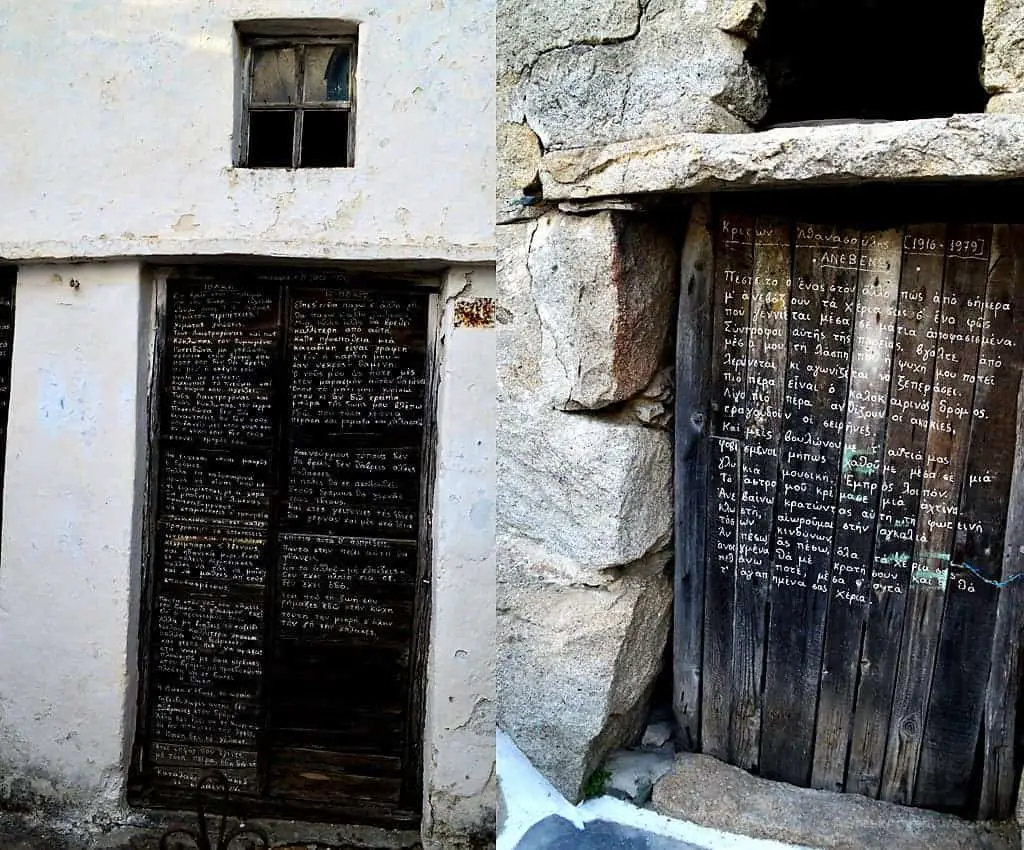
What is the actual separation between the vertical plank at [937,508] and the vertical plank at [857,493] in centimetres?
9

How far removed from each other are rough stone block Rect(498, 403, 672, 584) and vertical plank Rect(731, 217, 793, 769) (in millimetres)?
195

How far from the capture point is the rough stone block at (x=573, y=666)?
2176mm

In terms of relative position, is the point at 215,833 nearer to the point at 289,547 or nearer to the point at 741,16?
the point at 289,547

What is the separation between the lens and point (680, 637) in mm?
2340

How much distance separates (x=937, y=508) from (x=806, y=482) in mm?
272

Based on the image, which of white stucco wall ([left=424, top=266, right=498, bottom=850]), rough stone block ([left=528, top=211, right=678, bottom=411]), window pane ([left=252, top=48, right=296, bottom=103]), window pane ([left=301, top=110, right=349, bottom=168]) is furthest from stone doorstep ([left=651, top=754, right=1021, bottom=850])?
window pane ([left=252, top=48, right=296, bottom=103])

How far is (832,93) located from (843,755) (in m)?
1.67

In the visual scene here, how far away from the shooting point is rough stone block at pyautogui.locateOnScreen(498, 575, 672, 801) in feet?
7.14

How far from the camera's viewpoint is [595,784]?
225 centimetres

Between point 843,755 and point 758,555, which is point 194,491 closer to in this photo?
point 758,555

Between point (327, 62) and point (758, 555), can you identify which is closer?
point (758, 555)

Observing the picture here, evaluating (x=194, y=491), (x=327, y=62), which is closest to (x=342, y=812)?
(x=194, y=491)

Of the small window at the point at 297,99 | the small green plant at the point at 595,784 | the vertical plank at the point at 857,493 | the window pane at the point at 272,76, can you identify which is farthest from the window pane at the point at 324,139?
the small green plant at the point at 595,784

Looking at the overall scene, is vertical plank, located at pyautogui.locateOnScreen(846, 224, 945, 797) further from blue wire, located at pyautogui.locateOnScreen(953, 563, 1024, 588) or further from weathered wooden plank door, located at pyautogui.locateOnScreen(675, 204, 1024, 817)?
blue wire, located at pyautogui.locateOnScreen(953, 563, 1024, 588)
